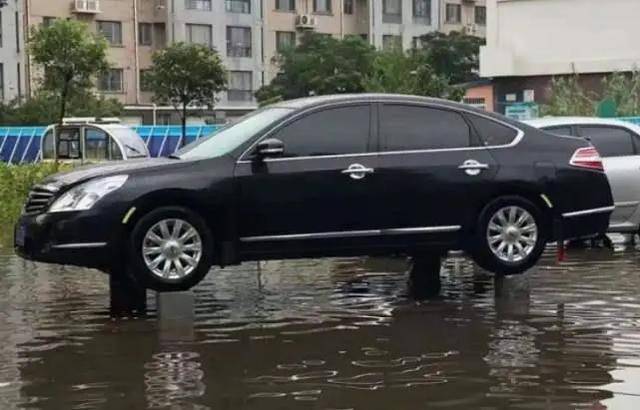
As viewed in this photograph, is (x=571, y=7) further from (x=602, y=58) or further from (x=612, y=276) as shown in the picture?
(x=612, y=276)

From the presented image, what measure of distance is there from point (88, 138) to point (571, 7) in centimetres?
2219

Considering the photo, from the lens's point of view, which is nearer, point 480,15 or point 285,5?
point 285,5

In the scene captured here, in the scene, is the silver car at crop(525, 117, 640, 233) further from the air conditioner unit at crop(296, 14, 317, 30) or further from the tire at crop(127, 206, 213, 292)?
the air conditioner unit at crop(296, 14, 317, 30)

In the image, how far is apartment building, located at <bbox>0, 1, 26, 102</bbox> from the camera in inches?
2287

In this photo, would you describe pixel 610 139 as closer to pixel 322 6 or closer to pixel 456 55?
pixel 456 55

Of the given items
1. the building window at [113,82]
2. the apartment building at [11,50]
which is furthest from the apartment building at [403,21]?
the apartment building at [11,50]

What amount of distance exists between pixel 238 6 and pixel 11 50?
14.1m

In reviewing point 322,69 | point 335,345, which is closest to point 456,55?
point 322,69

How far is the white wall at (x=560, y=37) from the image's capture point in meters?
44.7

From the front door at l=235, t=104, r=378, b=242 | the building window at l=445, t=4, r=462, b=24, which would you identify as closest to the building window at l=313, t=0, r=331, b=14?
the building window at l=445, t=4, r=462, b=24

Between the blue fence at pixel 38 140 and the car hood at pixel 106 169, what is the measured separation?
27.1m

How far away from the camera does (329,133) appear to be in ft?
31.9

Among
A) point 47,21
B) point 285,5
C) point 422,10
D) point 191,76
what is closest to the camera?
point 191,76

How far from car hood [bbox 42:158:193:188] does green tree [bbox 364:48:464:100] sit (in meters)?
28.5
